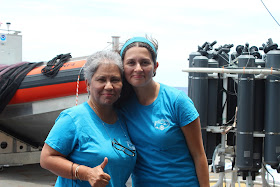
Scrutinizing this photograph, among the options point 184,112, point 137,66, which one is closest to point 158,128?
point 184,112

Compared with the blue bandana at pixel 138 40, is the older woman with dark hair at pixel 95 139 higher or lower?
lower

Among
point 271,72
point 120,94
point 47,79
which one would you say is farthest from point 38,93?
point 120,94

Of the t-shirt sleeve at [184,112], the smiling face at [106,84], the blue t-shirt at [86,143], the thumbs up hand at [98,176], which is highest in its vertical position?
the smiling face at [106,84]

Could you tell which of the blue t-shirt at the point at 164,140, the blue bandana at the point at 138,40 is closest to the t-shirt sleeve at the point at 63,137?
the blue t-shirt at the point at 164,140

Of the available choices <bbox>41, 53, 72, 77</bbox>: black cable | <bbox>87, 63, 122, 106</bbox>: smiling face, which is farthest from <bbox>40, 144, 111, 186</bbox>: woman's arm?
<bbox>41, 53, 72, 77</bbox>: black cable

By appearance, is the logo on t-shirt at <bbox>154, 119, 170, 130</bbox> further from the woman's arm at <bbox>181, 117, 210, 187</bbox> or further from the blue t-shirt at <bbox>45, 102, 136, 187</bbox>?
the blue t-shirt at <bbox>45, 102, 136, 187</bbox>

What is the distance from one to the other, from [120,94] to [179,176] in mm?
528

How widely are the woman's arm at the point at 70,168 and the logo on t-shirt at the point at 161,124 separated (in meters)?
0.36

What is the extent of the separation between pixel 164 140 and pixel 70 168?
487mm

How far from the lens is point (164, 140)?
1.94m

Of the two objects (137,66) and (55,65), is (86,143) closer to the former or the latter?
(137,66)

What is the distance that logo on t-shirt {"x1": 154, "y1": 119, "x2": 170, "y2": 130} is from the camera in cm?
194

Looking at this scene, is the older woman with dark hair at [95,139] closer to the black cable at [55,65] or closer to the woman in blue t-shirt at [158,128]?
the woman in blue t-shirt at [158,128]

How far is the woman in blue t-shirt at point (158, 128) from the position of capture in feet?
6.36
